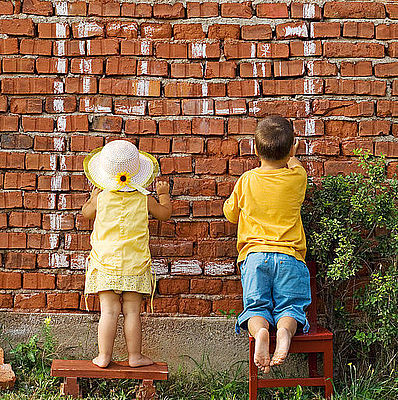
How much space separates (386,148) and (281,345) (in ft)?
5.79

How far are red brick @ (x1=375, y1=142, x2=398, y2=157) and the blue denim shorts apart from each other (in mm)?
1152

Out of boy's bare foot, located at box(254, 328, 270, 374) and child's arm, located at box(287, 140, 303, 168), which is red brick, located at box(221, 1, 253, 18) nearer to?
child's arm, located at box(287, 140, 303, 168)

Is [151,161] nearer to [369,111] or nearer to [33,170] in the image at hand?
[33,170]

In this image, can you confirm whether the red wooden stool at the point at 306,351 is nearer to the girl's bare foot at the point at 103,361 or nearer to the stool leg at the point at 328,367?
the stool leg at the point at 328,367

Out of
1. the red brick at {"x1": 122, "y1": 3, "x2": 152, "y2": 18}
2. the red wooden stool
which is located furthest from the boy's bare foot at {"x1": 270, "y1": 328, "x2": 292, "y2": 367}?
the red brick at {"x1": 122, "y1": 3, "x2": 152, "y2": 18}

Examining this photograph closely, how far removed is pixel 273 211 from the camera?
13.3ft

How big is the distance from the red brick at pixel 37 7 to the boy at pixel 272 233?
5.77 feet

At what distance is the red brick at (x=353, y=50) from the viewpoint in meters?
4.55

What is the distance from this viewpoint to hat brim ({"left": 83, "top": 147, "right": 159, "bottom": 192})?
13.6 feet

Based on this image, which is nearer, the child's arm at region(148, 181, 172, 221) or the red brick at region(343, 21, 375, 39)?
the child's arm at region(148, 181, 172, 221)

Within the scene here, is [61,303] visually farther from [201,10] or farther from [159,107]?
[201,10]

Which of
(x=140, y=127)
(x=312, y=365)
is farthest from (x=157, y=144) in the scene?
(x=312, y=365)

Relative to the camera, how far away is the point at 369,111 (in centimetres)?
455

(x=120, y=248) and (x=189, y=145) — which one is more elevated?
(x=189, y=145)
